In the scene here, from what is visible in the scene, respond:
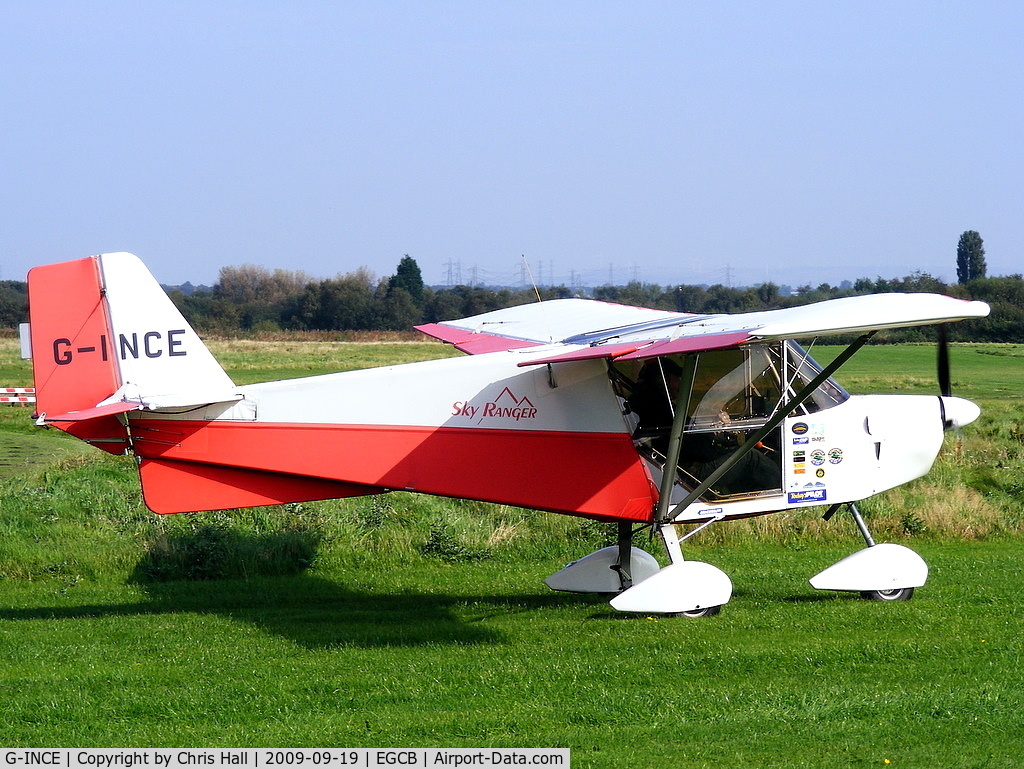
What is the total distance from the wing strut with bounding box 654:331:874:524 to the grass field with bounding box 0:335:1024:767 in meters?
1.02

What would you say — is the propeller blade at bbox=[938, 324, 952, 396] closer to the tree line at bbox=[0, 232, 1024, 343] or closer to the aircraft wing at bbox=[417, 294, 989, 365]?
the aircraft wing at bbox=[417, 294, 989, 365]

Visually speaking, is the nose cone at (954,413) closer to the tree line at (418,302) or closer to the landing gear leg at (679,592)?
the landing gear leg at (679,592)

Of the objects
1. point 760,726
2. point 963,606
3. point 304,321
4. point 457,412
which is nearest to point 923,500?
point 963,606

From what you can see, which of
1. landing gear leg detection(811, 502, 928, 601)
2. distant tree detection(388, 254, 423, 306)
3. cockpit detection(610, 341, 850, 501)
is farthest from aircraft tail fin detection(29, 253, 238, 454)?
distant tree detection(388, 254, 423, 306)

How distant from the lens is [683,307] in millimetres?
55875

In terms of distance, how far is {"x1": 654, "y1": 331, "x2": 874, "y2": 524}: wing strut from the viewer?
840 centimetres

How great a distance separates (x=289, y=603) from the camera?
1049cm

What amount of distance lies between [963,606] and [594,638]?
11.5 ft

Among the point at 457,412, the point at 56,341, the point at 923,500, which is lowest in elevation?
the point at 923,500

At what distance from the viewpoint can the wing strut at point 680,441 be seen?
840cm

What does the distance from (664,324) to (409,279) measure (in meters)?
92.1

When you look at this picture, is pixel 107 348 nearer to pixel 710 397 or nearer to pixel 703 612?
pixel 710 397

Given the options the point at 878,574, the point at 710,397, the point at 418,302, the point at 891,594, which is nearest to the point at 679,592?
the point at 710,397

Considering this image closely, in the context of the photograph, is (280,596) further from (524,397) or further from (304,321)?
(304,321)
